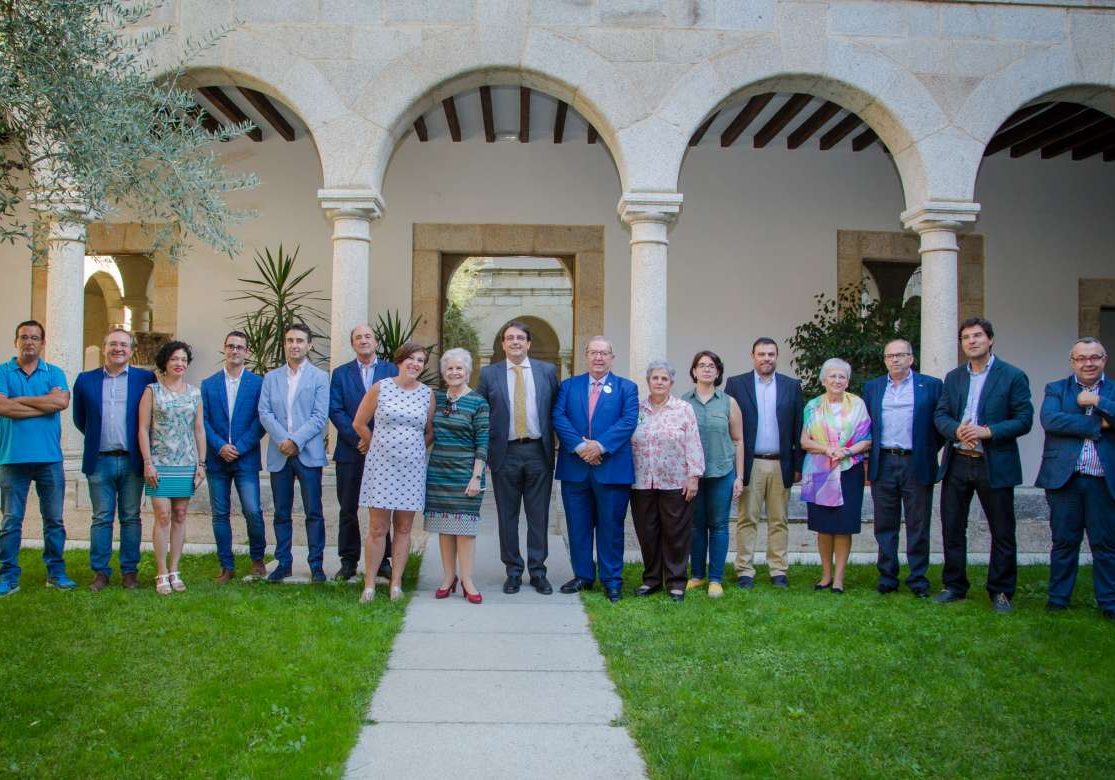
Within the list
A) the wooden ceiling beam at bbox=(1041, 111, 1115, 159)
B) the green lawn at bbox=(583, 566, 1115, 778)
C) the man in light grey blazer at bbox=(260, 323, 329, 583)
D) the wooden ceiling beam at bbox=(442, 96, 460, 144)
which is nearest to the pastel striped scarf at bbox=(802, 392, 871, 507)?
the green lawn at bbox=(583, 566, 1115, 778)

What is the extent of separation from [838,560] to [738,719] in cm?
243

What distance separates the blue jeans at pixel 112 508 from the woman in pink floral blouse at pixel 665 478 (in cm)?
295

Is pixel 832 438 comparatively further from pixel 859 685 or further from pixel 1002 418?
pixel 859 685

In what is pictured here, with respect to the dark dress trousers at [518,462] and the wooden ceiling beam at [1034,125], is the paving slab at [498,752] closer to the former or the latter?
the dark dress trousers at [518,462]

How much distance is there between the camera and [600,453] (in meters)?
5.33

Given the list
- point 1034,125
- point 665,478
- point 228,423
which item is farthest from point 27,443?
point 1034,125

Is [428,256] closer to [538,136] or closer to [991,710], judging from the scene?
[538,136]

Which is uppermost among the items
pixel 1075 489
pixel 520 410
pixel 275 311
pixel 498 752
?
pixel 275 311

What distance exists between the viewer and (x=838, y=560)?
5668 mm

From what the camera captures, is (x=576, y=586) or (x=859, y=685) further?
(x=576, y=586)

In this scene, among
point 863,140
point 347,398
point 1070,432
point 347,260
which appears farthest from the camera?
point 863,140

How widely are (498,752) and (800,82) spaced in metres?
6.03

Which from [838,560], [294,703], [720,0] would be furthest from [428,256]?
[294,703]

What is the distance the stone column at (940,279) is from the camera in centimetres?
729
